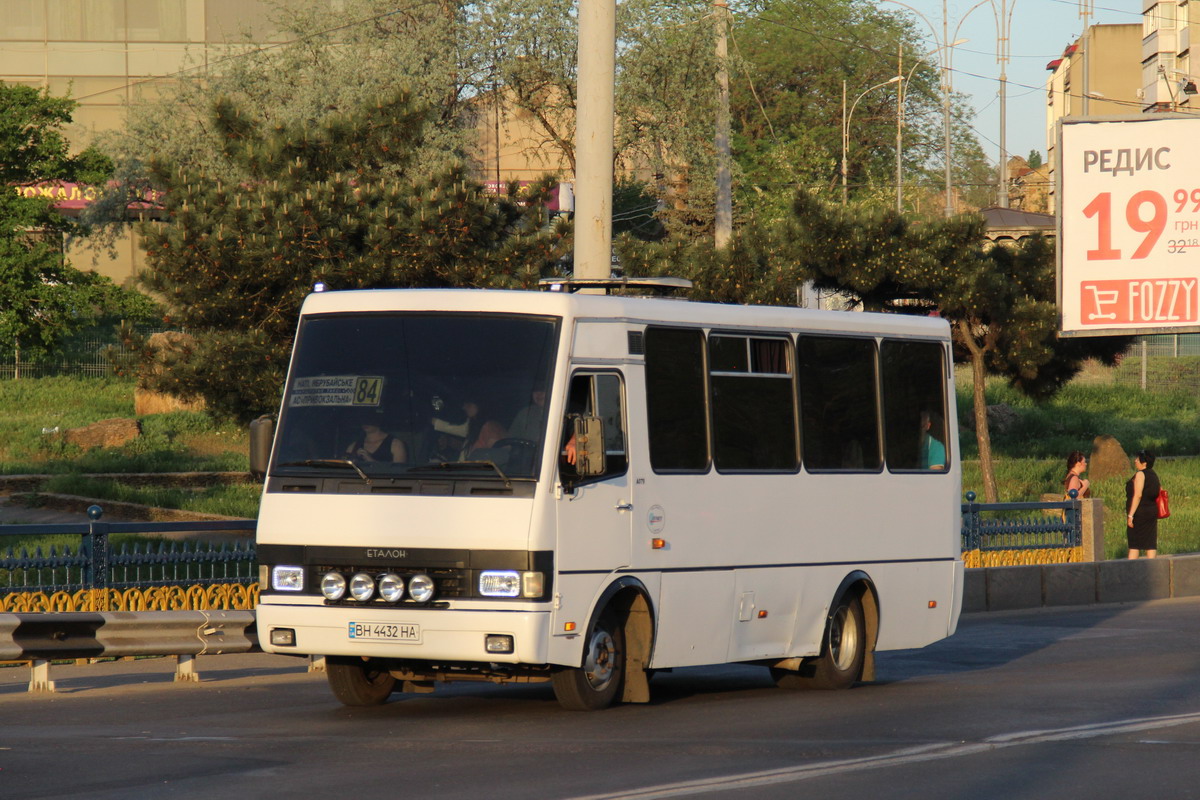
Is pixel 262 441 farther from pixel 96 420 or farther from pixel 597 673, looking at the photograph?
pixel 96 420

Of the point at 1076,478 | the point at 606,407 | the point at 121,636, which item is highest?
the point at 606,407

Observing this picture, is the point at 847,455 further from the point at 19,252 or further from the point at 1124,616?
the point at 19,252

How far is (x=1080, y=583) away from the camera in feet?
71.0

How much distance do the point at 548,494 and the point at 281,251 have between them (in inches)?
486

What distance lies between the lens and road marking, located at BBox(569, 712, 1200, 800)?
7843 mm

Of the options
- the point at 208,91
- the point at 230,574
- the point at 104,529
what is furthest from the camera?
the point at 208,91

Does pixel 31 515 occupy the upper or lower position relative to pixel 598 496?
lower

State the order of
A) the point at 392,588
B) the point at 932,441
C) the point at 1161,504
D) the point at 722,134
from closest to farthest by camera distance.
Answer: the point at 392,588 < the point at 932,441 < the point at 1161,504 < the point at 722,134

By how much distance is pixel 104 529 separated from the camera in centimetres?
1374

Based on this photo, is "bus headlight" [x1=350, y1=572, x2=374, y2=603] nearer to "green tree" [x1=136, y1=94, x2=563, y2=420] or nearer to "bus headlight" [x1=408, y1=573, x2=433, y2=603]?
"bus headlight" [x1=408, y1=573, x2=433, y2=603]

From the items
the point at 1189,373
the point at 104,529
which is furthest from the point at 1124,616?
the point at 1189,373

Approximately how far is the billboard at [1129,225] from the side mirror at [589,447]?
62.6ft

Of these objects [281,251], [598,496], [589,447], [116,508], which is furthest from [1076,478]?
[589,447]

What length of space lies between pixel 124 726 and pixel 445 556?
211 centimetres
